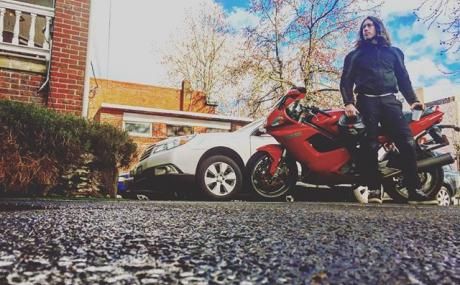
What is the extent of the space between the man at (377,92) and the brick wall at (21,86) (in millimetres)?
4935

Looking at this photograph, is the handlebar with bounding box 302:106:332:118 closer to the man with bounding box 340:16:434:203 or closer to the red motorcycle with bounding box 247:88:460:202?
the red motorcycle with bounding box 247:88:460:202

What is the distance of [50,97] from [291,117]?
4.05 meters

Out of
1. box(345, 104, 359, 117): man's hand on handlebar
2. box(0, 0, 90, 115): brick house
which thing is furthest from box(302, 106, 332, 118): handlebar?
box(0, 0, 90, 115): brick house

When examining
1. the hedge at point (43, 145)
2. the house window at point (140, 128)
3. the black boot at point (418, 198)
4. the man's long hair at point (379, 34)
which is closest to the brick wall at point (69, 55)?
the hedge at point (43, 145)

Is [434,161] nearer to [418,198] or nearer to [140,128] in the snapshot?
[418,198]

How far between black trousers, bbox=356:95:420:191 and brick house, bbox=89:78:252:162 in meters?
10.6

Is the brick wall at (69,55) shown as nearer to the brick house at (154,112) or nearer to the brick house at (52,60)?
the brick house at (52,60)

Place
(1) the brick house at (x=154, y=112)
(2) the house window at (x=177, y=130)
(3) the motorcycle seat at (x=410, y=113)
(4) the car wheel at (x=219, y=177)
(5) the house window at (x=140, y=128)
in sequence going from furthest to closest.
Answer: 1. (2) the house window at (x=177, y=130)
2. (5) the house window at (x=140, y=128)
3. (1) the brick house at (x=154, y=112)
4. (4) the car wheel at (x=219, y=177)
5. (3) the motorcycle seat at (x=410, y=113)

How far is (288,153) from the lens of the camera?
471 centimetres

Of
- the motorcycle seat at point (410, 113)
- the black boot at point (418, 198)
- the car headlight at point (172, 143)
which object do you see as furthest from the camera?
the car headlight at point (172, 143)

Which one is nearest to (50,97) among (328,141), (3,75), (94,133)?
(3,75)

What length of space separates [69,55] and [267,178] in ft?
13.7

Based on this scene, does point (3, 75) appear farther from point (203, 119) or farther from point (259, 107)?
point (203, 119)

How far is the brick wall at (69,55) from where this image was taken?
664 centimetres
